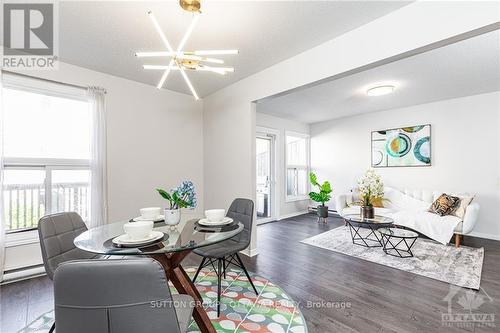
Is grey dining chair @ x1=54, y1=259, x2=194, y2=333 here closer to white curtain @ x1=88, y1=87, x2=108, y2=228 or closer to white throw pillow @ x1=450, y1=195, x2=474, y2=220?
white curtain @ x1=88, y1=87, x2=108, y2=228

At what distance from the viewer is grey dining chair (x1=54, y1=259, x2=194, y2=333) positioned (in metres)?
0.78

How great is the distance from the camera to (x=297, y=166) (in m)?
6.31

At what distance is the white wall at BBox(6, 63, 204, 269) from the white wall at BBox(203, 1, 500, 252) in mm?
304

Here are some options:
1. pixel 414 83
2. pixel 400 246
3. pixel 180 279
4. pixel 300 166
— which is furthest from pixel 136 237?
pixel 300 166

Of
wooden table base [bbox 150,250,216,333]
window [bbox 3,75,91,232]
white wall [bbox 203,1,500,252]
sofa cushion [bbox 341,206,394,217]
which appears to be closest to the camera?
wooden table base [bbox 150,250,216,333]

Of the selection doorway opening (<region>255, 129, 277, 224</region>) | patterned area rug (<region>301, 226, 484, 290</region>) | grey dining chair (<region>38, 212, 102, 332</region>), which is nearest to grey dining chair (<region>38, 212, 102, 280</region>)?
grey dining chair (<region>38, 212, 102, 332</region>)

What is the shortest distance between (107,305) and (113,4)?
2.22 metres

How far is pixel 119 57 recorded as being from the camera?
8.97 ft

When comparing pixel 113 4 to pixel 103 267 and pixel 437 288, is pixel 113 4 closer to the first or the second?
pixel 103 267

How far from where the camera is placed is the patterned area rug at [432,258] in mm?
2545

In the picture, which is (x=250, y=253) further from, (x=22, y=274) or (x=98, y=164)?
(x=22, y=274)

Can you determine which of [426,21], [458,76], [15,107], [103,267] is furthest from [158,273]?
[458,76]

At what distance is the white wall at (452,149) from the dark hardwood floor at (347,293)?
1.27 meters

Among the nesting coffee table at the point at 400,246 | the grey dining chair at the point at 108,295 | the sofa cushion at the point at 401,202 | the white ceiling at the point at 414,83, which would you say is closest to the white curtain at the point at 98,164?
the white ceiling at the point at 414,83
